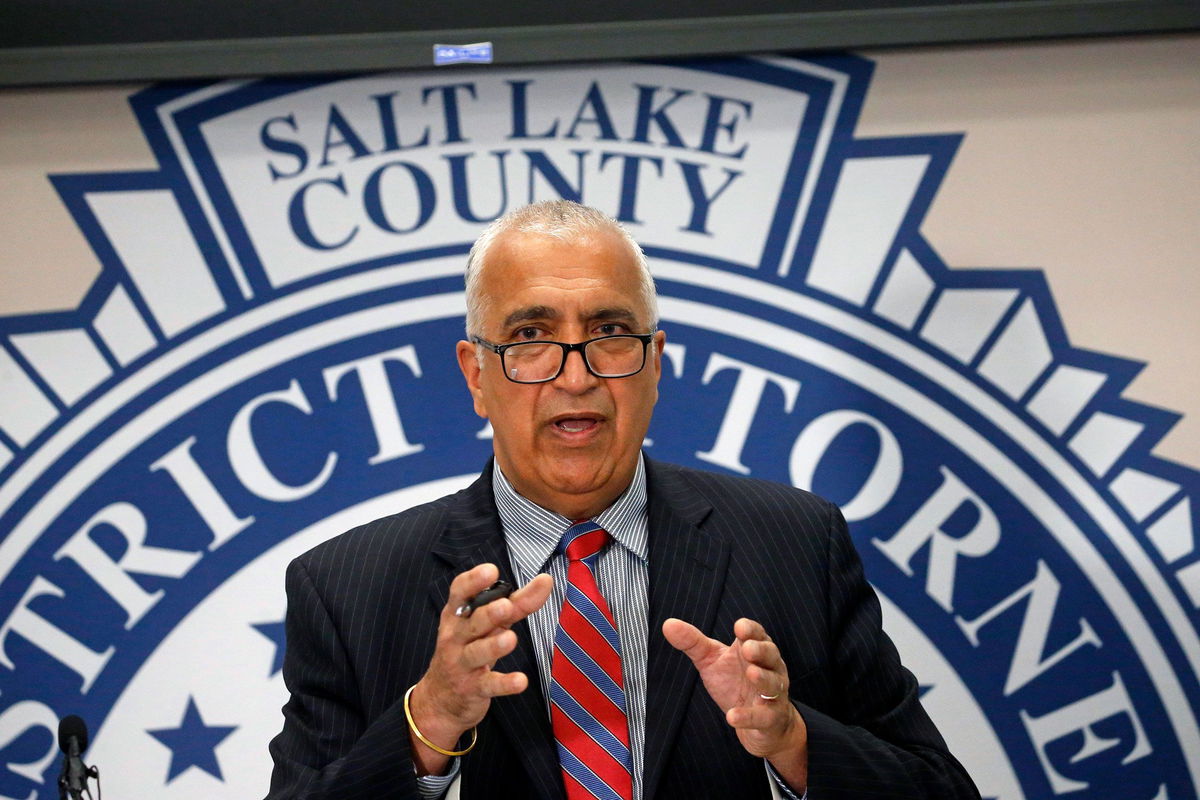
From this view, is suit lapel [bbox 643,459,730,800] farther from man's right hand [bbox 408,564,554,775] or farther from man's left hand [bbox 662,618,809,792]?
man's right hand [bbox 408,564,554,775]

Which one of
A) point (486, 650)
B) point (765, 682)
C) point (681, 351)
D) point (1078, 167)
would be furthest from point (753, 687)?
point (1078, 167)

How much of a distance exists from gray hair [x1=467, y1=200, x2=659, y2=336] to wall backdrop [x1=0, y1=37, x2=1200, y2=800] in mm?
1083

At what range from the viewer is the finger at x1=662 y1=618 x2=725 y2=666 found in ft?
4.87

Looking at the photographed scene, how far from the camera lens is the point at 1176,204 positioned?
2965mm

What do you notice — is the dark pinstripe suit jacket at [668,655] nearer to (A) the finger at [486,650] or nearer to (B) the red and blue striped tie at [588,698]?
(B) the red and blue striped tie at [588,698]

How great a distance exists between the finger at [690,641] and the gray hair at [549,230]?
1.99 feet

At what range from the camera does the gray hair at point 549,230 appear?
74.8 inches

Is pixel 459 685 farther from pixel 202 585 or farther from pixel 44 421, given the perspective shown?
pixel 44 421

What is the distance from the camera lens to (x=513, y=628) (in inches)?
71.1

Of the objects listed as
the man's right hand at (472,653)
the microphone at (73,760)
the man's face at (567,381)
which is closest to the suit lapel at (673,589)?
the man's face at (567,381)

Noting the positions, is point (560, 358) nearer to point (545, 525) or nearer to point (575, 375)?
point (575, 375)

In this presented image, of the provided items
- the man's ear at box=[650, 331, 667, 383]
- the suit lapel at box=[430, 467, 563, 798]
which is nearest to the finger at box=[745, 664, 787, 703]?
the suit lapel at box=[430, 467, 563, 798]

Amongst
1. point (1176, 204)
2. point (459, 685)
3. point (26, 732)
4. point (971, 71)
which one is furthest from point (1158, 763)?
point (26, 732)

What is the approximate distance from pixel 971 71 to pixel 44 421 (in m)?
2.54
